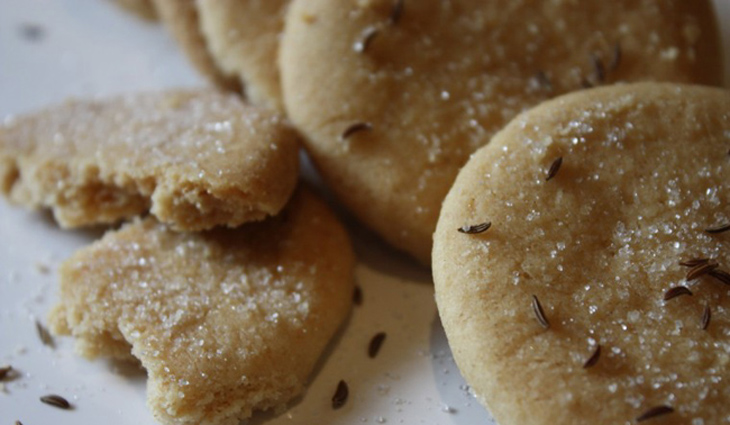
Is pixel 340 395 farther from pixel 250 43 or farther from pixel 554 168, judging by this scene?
pixel 250 43

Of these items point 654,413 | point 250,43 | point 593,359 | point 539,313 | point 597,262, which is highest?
point 250,43

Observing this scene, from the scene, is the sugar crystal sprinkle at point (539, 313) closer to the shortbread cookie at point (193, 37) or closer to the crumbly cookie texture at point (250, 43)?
the crumbly cookie texture at point (250, 43)

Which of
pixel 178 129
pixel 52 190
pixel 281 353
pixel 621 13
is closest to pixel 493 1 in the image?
pixel 621 13

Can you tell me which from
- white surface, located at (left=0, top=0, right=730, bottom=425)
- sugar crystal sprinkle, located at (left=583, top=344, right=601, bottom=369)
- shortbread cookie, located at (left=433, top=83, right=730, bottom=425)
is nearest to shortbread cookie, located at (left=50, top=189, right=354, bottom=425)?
white surface, located at (left=0, top=0, right=730, bottom=425)

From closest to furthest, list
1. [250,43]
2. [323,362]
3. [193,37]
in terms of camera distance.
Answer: [323,362], [250,43], [193,37]

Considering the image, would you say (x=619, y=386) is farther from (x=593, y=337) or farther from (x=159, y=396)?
(x=159, y=396)

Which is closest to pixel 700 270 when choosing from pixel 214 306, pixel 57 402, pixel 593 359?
pixel 593 359

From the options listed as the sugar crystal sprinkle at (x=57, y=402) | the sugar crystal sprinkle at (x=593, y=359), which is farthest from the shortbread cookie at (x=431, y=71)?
the sugar crystal sprinkle at (x=57, y=402)
